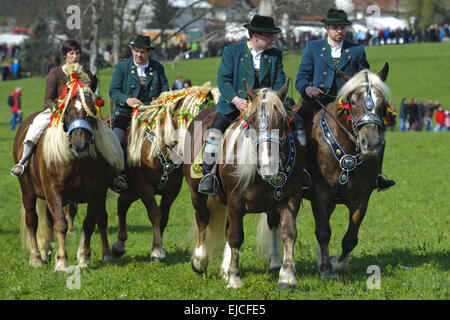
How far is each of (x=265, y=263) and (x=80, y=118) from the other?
3.14m

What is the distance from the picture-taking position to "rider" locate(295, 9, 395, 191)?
9.40 meters

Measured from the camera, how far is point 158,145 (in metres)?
10.8

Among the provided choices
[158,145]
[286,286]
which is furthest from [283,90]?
[158,145]

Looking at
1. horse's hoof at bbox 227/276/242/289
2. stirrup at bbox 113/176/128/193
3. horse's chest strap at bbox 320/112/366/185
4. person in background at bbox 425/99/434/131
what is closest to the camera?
horse's hoof at bbox 227/276/242/289

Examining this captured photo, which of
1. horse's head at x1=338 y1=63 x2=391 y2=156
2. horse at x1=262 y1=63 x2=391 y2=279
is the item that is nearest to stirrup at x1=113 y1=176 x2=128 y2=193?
horse at x1=262 y1=63 x2=391 y2=279

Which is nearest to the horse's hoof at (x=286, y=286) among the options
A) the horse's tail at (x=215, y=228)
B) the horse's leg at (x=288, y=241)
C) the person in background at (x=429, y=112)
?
the horse's leg at (x=288, y=241)

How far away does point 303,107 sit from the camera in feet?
31.5

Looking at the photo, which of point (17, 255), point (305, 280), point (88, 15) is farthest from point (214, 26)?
point (305, 280)

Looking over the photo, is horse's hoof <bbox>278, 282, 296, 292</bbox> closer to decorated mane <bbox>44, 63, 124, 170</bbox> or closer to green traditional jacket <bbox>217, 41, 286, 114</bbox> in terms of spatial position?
A: green traditional jacket <bbox>217, 41, 286, 114</bbox>

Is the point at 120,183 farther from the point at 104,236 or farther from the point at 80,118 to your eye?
the point at 80,118

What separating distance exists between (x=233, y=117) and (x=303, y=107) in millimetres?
1063

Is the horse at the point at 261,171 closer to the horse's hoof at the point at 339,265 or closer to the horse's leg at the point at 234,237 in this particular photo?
the horse's leg at the point at 234,237

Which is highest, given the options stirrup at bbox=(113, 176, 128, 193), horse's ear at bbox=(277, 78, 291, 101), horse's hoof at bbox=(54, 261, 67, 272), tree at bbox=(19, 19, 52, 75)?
tree at bbox=(19, 19, 52, 75)

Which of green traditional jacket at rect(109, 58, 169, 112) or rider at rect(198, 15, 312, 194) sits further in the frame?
green traditional jacket at rect(109, 58, 169, 112)
